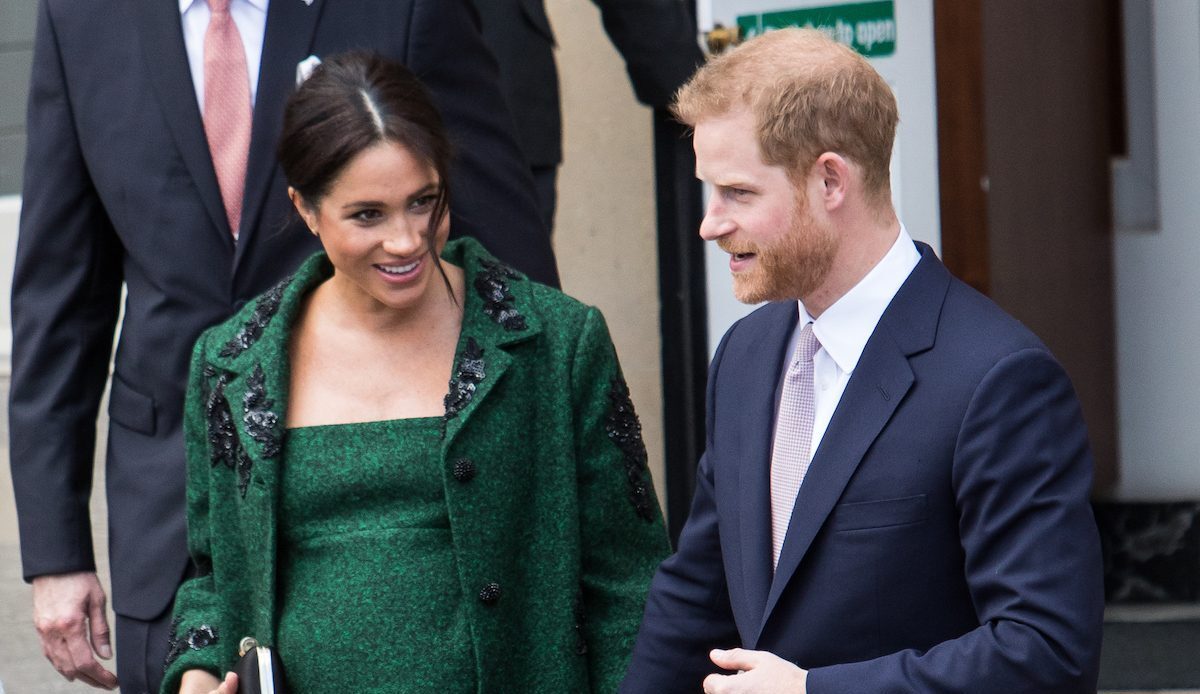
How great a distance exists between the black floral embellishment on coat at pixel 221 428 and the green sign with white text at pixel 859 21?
227 cm

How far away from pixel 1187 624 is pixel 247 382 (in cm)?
321

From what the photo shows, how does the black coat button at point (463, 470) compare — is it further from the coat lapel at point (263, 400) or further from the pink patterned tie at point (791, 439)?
the pink patterned tie at point (791, 439)

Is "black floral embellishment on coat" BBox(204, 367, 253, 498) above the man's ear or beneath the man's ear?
beneath

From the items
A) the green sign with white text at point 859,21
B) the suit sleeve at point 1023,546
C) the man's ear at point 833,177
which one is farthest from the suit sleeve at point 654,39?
the suit sleeve at point 1023,546

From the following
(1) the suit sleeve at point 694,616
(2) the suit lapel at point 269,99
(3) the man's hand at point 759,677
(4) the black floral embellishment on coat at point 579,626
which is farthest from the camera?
(2) the suit lapel at point 269,99

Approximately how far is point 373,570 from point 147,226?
833 mm

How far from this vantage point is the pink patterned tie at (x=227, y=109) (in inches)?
122

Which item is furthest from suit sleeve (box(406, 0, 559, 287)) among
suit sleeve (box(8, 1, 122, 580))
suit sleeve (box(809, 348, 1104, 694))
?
suit sleeve (box(809, 348, 1104, 694))

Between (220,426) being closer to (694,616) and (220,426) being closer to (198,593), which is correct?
(198,593)

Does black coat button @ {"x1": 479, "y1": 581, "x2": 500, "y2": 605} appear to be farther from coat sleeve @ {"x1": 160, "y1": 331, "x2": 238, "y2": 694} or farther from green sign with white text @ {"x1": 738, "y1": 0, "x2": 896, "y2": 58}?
green sign with white text @ {"x1": 738, "y1": 0, "x2": 896, "y2": 58}

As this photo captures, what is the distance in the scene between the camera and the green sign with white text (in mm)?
4574

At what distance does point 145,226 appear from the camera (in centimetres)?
309

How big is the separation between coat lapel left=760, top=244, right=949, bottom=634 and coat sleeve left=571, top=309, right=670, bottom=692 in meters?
0.62

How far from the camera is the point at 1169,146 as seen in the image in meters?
5.25
